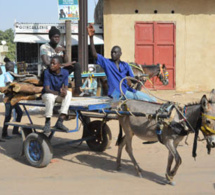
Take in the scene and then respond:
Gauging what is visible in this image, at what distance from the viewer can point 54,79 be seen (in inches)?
229

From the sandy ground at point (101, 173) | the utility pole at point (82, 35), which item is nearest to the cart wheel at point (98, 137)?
the sandy ground at point (101, 173)

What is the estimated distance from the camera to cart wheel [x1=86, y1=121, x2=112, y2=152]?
6652mm

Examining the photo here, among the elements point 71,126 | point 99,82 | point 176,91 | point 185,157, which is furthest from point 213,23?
point 185,157

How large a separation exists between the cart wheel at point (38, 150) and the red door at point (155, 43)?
1007cm

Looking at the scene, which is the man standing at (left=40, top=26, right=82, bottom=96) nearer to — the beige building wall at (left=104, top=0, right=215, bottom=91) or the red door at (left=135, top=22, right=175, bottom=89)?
the beige building wall at (left=104, top=0, right=215, bottom=91)

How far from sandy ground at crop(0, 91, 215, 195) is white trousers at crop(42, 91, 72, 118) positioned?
967mm

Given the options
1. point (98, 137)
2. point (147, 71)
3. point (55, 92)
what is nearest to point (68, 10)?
point (147, 71)

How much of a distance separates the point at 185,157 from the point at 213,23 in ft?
35.7

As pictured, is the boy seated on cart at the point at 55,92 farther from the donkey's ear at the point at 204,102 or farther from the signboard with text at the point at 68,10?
the signboard with text at the point at 68,10

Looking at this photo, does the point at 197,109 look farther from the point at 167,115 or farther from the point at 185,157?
the point at 185,157

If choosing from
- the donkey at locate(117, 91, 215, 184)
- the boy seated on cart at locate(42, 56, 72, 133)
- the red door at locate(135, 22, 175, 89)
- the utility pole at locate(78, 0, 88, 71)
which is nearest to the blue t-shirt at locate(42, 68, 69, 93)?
the boy seated on cart at locate(42, 56, 72, 133)

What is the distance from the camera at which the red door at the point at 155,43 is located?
50.5ft

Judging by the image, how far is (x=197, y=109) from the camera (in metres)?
4.63


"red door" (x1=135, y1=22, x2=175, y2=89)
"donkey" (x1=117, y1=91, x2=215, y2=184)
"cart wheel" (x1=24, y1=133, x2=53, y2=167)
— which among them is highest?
"red door" (x1=135, y1=22, x2=175, y2=89)
